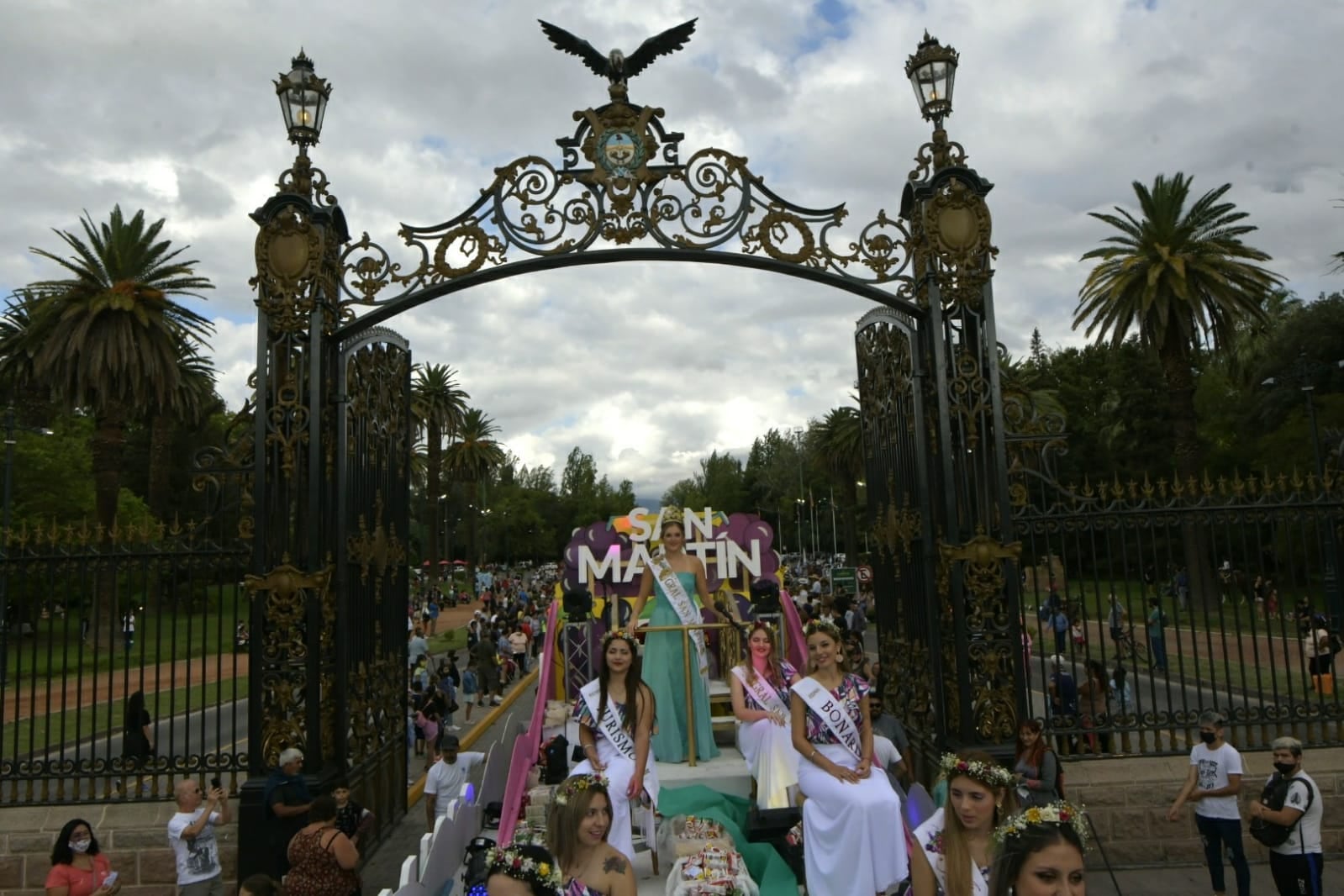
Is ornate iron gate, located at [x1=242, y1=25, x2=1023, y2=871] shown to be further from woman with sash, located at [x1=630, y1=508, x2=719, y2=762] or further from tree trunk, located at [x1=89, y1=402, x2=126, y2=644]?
tree trunk, located at [x1=89, y1=402, x2=126, y2=644]

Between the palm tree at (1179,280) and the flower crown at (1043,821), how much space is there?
24907mm

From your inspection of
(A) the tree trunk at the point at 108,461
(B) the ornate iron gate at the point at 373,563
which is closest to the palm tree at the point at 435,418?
(A) the tree trunk at the point at 108,461

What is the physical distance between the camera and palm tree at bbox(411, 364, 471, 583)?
161ft

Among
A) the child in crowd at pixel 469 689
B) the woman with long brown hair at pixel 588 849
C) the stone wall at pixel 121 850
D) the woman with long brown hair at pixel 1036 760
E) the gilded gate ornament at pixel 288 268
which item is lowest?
the child in crowd at pixel 469 689

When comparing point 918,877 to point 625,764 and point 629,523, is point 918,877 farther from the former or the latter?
point 629,523

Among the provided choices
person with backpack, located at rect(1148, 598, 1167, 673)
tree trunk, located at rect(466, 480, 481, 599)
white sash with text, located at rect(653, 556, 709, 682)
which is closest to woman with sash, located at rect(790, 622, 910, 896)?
white sash with text, located at rect(653, 556, 709, 682)

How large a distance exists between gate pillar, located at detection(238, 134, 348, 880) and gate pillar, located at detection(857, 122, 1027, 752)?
5.27m

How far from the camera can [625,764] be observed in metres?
6.56

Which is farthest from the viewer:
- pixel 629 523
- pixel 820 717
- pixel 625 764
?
pixel 629 523

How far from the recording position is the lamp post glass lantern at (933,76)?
8969 millimetres

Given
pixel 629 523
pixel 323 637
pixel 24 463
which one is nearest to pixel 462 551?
pixel 24 463

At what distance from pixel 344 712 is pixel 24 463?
3038 centimetres

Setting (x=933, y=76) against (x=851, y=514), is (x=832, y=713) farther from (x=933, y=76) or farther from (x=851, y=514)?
(x=851, y=514)

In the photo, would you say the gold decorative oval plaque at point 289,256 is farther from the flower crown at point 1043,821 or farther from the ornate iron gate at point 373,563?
the flower crown at point 1043,821
